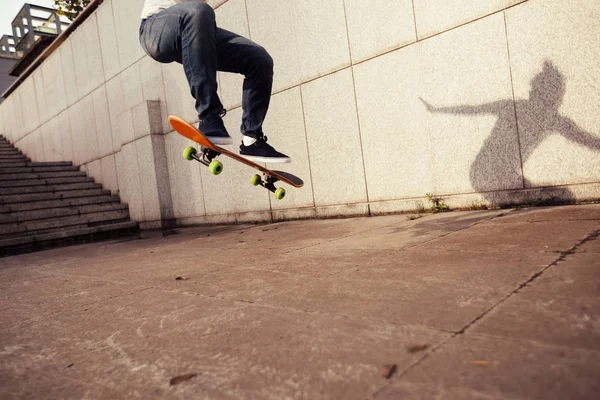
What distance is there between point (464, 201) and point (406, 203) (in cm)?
79

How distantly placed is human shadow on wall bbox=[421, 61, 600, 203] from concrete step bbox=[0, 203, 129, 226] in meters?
9.08

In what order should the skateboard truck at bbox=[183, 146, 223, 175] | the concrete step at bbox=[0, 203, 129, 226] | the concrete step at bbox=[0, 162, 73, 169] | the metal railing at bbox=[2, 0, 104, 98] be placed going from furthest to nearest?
the concrete step at bbox=[0, 162, 73, 169] < the metal railing at bbox=[2, 0, 104, 98] < the concrete step at bbox=[0, 203, 129, 226] < the skateboard truck at bbox=[183, 146, 223, 175]

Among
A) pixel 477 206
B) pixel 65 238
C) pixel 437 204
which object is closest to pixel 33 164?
pixel 65 238

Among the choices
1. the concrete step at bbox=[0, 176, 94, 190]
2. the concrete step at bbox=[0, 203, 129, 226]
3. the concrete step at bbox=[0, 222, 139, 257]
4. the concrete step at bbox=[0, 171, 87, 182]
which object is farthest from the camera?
the concrete step at bbox=[0, 171, 87, 182]

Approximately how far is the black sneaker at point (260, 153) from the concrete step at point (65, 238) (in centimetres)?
545

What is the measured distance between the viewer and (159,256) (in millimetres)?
4719

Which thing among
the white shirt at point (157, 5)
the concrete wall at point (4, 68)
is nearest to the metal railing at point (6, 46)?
the concrete wall at point (4, 68)

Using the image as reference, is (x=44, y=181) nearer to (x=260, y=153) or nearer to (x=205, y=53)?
(x=260, y=153)

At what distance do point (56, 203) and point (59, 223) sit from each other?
1042 mm

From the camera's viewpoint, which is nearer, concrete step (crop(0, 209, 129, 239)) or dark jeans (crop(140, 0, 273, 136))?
Result: dark jeans (crop(140, 0, 273, 136))

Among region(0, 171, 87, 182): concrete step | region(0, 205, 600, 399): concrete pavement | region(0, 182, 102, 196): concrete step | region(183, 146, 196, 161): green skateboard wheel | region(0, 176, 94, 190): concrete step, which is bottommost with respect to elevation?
region(0, 205, 600, 399): concrete pavement

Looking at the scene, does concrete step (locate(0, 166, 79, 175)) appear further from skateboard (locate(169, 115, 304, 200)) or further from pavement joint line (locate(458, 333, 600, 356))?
pavement joint line (locate(458, 333, 600, 356))

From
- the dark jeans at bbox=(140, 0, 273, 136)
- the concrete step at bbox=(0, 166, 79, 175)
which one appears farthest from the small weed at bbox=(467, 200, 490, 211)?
the concrete step at bbox=(0, 166, 79, 175)

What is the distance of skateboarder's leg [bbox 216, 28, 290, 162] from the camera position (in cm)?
366
